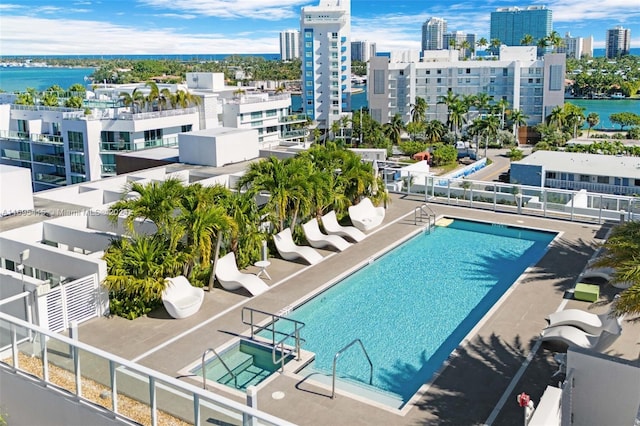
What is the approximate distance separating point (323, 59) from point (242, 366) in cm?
7384

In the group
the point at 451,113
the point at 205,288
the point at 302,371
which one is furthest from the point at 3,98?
the point at 302,371

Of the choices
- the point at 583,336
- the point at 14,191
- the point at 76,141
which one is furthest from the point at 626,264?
the point at 76,141

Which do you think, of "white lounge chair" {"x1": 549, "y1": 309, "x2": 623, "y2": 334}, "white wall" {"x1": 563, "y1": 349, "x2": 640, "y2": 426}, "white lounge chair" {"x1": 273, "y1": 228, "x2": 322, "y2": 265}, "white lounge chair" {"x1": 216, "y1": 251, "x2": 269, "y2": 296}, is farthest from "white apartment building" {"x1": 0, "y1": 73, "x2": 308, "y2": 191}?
"white wall" {"x1": 563, "y1": 349, "x2": 640, "y2": 426}

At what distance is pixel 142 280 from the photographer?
1579 centimetres

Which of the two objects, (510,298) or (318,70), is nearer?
(510,298)

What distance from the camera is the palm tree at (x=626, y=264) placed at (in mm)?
10984

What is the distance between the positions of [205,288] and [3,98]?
52.3 m

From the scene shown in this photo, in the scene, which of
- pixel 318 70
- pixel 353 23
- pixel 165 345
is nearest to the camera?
pixel 165 345

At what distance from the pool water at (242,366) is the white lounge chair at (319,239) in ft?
24.2

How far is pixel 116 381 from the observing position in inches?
408

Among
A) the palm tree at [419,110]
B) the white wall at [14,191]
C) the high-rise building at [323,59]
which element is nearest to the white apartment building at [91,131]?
the white wall at [14,191]

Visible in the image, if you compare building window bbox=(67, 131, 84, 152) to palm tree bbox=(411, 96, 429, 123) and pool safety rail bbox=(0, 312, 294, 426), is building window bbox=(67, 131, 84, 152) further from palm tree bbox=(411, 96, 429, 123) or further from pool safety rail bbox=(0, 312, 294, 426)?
palm tree bbox=(411, 96, 429, 123)

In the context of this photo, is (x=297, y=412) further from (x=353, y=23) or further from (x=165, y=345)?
(x=353, y=23)

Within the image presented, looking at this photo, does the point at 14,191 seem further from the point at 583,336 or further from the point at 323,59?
the point at 323,59
